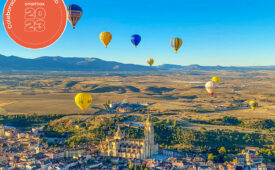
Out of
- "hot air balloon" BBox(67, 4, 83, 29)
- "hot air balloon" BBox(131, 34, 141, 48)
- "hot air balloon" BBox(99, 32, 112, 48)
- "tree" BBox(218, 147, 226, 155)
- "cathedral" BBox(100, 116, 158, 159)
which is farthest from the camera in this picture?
"hot air balloon" BBox(131, 34, 141, 48)

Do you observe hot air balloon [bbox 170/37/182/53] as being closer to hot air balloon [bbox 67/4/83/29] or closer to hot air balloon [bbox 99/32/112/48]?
hot air balloon [bbox 99/32/112/48]

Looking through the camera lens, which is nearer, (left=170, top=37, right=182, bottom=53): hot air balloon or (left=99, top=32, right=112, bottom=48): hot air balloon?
(left=99, top=32, right=112, bottom=48): hot air balloon

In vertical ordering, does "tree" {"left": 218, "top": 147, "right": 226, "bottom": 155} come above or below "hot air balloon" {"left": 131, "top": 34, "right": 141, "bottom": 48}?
below

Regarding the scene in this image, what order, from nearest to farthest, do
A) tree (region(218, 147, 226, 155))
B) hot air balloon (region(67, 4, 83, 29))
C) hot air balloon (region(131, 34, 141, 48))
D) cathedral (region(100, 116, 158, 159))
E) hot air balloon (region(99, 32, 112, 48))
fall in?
hot air balloon (region(67, 4, 83, 29)) < cathedral (region(100, 116, 158, 159)) < tree (region(218, 147, 226, 155)) < hot air balloon (region(99, 32, 112, 48)) < hot air balloon (region(131, 34, 141, 48))

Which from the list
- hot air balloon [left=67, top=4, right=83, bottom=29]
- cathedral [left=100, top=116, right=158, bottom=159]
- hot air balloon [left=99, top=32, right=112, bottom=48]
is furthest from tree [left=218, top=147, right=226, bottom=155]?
hot air balloon [left=67, top=4, right=83, bottom=29]

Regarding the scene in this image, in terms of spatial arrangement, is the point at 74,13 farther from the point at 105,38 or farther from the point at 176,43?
the point at 176,43

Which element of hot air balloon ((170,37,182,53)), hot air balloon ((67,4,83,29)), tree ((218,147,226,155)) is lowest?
tree ((218,147,226,155))

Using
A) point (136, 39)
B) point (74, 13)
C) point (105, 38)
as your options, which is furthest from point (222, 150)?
point (74, 13)

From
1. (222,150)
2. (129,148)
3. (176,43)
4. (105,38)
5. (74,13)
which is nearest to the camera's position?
(74,13)

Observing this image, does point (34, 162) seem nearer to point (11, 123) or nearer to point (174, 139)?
point (174, 139)
